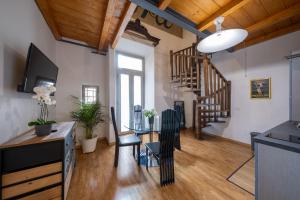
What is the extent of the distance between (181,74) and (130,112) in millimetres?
2207

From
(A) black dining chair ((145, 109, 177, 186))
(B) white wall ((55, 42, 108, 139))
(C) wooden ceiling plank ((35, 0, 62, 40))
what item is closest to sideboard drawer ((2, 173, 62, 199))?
(A) black dining chair ((145, 109, 177, 186))

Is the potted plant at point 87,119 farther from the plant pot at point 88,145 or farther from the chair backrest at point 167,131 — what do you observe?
the chair backrest at point 167,131

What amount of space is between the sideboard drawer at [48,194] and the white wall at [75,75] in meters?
2.04

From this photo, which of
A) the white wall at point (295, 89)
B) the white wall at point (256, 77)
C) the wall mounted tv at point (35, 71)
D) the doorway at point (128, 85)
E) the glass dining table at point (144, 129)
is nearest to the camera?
the wall mounted tv at point (35, 71)

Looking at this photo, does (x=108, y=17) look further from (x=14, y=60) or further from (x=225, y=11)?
(x=225, y=11)

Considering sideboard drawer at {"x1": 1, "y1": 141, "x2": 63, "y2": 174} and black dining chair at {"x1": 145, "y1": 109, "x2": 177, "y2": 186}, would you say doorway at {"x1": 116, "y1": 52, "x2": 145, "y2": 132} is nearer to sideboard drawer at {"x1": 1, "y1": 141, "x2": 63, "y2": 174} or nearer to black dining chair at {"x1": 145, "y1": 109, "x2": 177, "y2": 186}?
black dining chair at {"x1": 145, "y1": 109, "x2": 177, "y2": 186}

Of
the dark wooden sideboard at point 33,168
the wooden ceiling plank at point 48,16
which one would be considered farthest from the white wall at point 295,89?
the wooden ceiling plank at point 48,16

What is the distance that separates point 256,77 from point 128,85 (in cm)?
374

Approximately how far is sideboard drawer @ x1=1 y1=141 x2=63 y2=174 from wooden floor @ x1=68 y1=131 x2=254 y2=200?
708mm

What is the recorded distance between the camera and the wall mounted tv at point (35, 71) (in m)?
1.46

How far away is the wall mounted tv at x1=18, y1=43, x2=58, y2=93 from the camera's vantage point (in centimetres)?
146

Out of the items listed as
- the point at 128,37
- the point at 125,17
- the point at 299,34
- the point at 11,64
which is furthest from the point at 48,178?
the point at 299,34

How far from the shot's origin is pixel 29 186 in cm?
128

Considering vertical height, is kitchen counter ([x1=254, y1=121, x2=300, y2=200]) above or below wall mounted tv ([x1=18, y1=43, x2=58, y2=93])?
below
